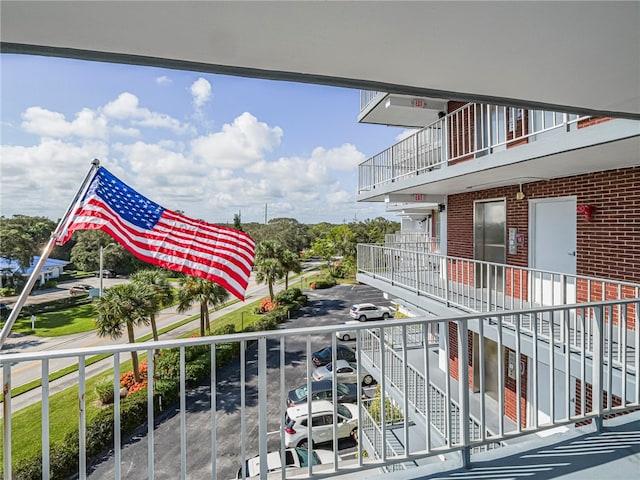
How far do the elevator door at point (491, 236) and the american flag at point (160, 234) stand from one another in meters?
5.47

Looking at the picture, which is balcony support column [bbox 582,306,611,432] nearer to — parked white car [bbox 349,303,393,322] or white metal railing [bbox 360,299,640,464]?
white metal railing [bbox 360,299,640,464]

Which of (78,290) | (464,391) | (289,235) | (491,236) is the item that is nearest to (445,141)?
(491,236)

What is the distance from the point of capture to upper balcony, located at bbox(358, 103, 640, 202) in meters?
3.86

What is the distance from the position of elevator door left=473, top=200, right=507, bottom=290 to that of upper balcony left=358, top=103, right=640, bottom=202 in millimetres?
558

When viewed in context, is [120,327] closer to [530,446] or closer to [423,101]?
[423,101]

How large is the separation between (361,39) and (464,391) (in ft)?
7.16

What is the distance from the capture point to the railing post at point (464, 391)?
7.39 ft

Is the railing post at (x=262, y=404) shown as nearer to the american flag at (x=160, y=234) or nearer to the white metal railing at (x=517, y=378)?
the white metal railing at (x=517, y=378)

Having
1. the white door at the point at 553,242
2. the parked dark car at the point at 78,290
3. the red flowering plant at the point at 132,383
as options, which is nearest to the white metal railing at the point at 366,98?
the white door at the point at 553,242

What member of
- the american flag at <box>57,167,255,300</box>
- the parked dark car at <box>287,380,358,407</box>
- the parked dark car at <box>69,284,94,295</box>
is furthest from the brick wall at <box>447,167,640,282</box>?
the parked dark car at <box>69,284,94,295</box>

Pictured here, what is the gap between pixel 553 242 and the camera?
21.2 ft

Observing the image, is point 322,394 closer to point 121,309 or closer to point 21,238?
point 121,309

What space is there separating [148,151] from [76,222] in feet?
232

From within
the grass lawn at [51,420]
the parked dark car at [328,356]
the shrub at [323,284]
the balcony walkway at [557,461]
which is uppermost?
the balcony walkway at [557,461]
